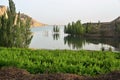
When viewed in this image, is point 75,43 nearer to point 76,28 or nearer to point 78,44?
point 78,44

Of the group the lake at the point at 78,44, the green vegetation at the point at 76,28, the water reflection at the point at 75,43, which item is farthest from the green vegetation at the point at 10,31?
the green vegetation at the point at 76,28

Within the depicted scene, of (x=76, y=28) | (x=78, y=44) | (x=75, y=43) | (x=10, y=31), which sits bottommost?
(x=78, y=44)

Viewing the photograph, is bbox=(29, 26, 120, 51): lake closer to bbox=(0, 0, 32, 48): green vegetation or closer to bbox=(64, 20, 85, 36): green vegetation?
bbox=(64, 20, 85, 36): green vegetation

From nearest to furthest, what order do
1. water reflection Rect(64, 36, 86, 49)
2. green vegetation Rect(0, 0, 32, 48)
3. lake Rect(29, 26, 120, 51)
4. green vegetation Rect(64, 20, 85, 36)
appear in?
green vegetation Rect(0, 0, 32, 48)
lake Rect(29, 26, 120, 51)
water reflection Rect(64, 36, 86, 49)
green vegetation Rect(64, 20, 85, 36)

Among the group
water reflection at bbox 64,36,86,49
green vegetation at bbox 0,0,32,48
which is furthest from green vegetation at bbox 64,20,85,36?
green vegetation at bbox 0,0,32,48

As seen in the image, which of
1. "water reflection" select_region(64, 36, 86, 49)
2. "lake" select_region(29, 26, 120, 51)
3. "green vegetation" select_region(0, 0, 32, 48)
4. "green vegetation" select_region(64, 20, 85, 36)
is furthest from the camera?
"green vegetation" select_region(64, 20, 85, 36)

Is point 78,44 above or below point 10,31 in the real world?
below

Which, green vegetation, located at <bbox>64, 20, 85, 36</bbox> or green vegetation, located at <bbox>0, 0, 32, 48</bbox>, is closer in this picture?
green vegetation, located at <bbox>0, 0, 32, 48</bbox>

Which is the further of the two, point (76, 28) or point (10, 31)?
point (76, 28)

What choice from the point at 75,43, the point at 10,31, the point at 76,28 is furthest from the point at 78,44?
the point at 10,31

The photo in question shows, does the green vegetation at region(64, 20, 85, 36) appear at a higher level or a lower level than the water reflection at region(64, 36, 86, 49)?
higher

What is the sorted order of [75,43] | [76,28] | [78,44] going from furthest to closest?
[76,28] < [75,43] < [78,44]

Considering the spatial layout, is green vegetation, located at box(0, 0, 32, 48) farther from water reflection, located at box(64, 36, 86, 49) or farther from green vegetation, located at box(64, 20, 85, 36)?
green vegetation, located at box(64, 20, 85, 36)

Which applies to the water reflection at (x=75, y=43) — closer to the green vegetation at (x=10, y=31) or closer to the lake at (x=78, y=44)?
the lake at (x=78, y=44)
